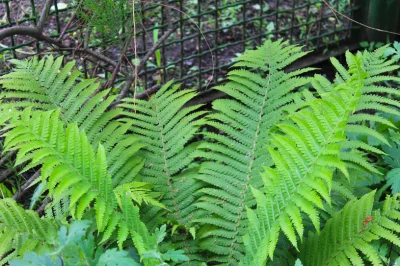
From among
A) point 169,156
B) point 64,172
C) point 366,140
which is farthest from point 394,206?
point 64,172

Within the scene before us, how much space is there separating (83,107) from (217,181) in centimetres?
61

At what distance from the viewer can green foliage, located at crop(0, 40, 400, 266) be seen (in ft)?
5.33

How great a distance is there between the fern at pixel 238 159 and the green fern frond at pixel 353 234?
28 centimetres

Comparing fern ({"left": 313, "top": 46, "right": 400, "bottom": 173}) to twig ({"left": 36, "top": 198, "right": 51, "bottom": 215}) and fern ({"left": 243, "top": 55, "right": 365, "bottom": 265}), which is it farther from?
twig ({"left": 36, "top": 198, "right": 51, "bottom": 215})

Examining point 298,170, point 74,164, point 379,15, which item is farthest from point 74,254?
point 379,15

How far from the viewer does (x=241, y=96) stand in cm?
217

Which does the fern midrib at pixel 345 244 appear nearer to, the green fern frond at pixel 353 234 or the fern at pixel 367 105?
the green fern frond at pixel 353 234

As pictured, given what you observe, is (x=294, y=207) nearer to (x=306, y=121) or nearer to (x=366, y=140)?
(x=306, y=121)

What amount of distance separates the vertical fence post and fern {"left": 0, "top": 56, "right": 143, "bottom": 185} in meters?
2.27

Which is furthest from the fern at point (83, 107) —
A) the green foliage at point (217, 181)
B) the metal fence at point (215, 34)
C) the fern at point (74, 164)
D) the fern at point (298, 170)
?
the metal fence at point (215, 34)

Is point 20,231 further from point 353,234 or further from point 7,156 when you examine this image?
point 353,234

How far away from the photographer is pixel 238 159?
2045mm

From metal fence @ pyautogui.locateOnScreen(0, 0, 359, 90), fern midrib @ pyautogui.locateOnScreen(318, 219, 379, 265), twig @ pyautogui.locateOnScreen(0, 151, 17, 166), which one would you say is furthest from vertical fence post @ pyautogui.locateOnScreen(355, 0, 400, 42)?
twig @ pyautogui.locateOnScreen(0, 151, 17, 166)

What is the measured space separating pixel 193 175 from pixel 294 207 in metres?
0.53
